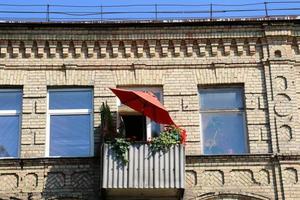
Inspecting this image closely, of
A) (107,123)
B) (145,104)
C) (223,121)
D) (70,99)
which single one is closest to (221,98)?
(223,121)

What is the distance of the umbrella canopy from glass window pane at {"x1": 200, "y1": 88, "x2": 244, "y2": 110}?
149 centimetres

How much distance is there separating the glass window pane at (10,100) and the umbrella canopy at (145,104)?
101 inches

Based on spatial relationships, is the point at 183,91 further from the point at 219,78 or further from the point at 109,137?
the point at 109,137

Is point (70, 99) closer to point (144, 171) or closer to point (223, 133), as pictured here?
point (144, 171)

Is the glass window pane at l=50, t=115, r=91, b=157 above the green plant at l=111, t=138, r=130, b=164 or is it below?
above

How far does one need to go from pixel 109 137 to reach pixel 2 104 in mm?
2933

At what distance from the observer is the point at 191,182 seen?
14.0 m

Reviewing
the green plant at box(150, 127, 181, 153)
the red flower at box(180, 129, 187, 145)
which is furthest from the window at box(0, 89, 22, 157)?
the red flower at box(180, 129, 187, 145)

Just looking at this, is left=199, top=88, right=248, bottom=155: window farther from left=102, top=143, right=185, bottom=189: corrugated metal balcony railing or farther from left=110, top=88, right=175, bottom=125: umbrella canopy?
left=102, top=143, right=185, bottom=189: corrugated metal balcony railing

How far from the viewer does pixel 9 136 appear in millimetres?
14727

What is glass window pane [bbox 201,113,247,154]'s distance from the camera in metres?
14.6

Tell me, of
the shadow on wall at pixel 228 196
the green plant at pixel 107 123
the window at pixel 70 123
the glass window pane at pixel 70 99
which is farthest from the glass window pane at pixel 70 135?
the shadow on wall at pixel 228 196

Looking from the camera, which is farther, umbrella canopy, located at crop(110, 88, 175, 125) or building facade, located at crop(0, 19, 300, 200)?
building facade, located at crop(0, 19, 300, 200)

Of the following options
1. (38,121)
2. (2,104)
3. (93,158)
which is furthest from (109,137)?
(2,104)
